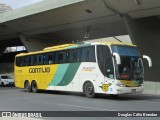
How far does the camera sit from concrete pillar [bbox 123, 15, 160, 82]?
3509cm

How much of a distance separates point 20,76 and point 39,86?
311cm

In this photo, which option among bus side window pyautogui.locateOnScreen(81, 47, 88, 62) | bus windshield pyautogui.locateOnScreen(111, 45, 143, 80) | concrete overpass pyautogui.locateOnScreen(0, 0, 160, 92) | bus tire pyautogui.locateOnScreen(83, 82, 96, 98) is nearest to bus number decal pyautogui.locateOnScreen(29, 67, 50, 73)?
bus side window pyautogui.locateOnScreen(81, 47, 88, 62)

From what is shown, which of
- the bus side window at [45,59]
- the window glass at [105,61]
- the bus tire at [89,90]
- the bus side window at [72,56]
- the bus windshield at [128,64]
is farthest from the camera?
the bus side window at [45,59]

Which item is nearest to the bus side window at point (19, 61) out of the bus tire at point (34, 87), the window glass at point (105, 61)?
the bus tire at point (34, 87)

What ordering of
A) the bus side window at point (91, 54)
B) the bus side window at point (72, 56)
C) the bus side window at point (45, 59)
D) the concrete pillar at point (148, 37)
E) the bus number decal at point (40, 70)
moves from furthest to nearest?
the concrete pillar at point (148, 37) < the bus side window at point (45, 59) < the bus number decal at point (40, 70) < the bus side window at point (72, 56) < the bus side window at point (91, 54)

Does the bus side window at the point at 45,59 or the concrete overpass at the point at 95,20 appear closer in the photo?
the bus side window at the point at 45,59

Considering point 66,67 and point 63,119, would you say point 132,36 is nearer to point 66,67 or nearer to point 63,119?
point 66,67

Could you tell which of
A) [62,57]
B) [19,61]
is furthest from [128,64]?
[19,61]

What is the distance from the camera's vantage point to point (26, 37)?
49.7 metres

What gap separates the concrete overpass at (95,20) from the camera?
105 feet

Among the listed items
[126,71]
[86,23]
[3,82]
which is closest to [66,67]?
[126,71]

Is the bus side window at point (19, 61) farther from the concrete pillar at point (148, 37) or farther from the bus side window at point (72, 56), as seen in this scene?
the concrete pillar at point (148, 37)

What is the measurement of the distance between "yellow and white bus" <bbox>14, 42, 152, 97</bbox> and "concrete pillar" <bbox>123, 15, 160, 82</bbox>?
11158 millimetres

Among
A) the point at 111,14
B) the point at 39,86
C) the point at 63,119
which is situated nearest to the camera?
the point at 63,119
